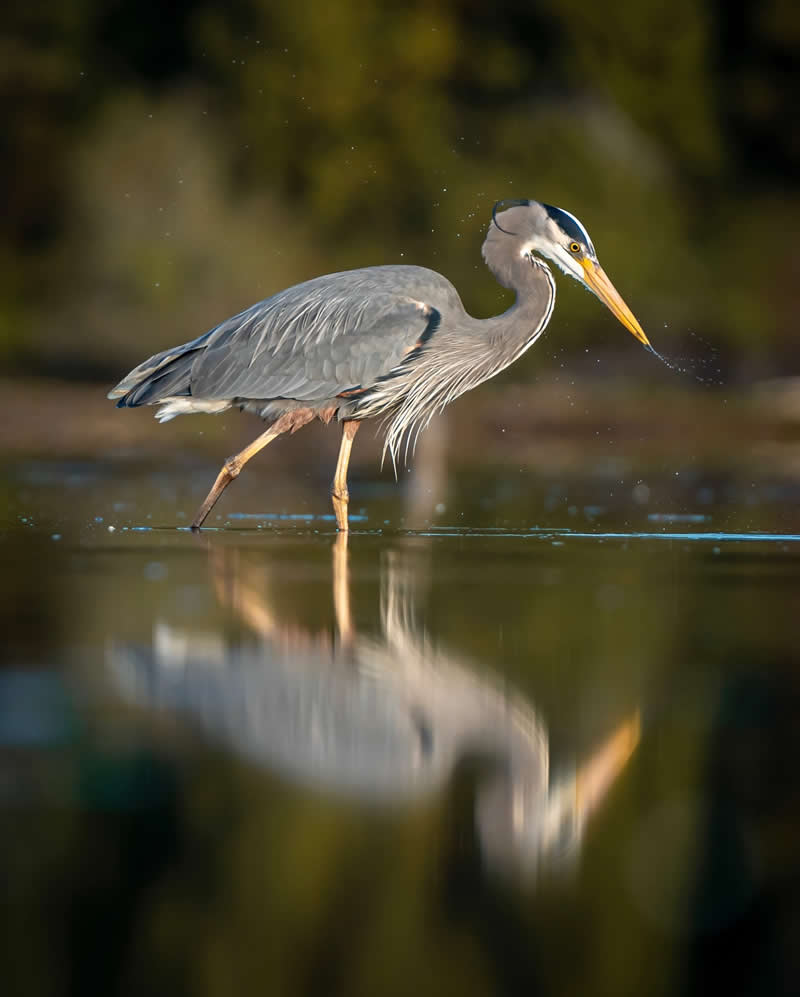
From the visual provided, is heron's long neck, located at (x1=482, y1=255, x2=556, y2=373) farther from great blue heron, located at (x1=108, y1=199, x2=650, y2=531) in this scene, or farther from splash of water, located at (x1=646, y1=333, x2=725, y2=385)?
splash of water, located at (x1=646, y1=333, x2=725, y2=385)

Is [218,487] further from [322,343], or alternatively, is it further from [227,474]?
[322,343]

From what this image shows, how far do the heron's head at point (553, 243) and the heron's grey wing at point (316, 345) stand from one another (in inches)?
20.7

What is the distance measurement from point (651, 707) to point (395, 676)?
2.21ft

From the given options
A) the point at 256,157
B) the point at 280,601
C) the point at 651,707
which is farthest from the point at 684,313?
the point at 651,707

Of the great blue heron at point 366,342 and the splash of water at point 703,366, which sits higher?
the splash of water at point 703,366

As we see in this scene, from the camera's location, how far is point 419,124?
2273 cm

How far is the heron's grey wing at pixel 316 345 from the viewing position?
8477mm

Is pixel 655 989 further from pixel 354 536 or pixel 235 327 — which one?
pixel 235 327

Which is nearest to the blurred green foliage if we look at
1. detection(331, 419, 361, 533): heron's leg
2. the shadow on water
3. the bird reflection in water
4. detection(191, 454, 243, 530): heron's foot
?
detection(331, 419, 361, 533): heron's leg

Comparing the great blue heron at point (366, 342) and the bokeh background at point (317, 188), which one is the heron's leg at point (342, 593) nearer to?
the great blue heron at point (366, 342)

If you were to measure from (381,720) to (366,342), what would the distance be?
491cm

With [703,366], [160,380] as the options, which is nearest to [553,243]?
[160,380]

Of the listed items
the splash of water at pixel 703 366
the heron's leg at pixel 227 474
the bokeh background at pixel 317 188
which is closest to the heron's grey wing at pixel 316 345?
the heron's leg at pixel 227 474

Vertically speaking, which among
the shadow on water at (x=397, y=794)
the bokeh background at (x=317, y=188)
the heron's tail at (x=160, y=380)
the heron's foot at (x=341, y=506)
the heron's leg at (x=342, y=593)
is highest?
the bokeh background at (x=317, y=188)
